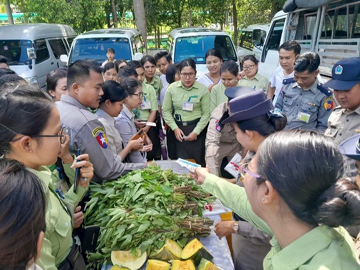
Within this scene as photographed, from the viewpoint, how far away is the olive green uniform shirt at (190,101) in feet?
12.9

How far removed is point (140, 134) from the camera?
123 inches

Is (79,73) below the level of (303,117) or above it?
above

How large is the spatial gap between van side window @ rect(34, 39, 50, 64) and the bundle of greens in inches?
312

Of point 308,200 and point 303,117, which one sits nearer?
point 308,200

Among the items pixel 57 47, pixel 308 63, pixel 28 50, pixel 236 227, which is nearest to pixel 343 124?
pixel 308 63

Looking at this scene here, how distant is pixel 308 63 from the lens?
122 inches

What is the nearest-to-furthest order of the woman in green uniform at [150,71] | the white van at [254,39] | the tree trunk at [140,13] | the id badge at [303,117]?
the id badge at [303,117], the woman in green uniform at [150,71], the white van at [254,39], the tree trunk at [140,13]

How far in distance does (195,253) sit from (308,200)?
865 millimetres

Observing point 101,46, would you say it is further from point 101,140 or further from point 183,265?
point 183,265

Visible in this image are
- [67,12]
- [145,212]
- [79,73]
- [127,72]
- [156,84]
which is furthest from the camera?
[67,12]

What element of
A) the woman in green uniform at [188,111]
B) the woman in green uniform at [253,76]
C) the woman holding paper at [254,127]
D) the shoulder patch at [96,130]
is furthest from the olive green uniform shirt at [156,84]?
the woman holding paper at [254,127]

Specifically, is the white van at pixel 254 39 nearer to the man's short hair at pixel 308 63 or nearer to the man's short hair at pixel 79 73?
the man's short hair at pixel 308 63

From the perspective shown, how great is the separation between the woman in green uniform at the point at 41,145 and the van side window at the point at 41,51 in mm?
8143

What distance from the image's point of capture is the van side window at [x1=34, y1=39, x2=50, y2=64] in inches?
350
